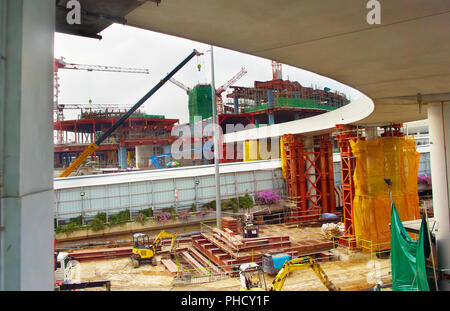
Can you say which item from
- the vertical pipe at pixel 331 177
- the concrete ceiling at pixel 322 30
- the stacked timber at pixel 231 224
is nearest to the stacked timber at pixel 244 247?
the stacked timber at pixel 231 224

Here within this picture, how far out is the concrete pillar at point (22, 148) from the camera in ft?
5.25

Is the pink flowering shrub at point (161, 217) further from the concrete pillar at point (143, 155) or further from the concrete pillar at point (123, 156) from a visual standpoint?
the concrete pillar at point (123, 156)

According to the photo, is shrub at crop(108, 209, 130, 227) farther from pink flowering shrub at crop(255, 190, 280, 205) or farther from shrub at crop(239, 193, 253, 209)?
pink flowering shrub at crop(255, 190, 280, 205)

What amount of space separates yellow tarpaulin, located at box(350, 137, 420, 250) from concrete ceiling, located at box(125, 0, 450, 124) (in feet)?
29.6

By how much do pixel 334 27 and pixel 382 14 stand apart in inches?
27.7

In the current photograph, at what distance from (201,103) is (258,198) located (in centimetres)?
4182

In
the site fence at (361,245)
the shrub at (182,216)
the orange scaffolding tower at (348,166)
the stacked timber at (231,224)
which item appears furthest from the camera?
the shrub at (182,216)

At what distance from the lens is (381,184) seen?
15523mm

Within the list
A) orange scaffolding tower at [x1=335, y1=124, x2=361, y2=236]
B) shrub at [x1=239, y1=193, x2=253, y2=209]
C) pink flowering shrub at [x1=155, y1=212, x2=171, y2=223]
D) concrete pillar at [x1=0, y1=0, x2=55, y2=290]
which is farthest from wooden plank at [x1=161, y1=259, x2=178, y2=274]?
concrete pillar at [x1=0, y1=0, x2=55, y2=290]

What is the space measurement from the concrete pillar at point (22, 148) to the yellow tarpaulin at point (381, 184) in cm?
1615

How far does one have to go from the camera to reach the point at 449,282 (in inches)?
374

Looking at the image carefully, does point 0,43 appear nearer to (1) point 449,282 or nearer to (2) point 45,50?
(2) point 45,50

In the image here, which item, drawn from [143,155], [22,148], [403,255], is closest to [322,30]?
[22,148]

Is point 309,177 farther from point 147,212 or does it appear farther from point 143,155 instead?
point 143,155
